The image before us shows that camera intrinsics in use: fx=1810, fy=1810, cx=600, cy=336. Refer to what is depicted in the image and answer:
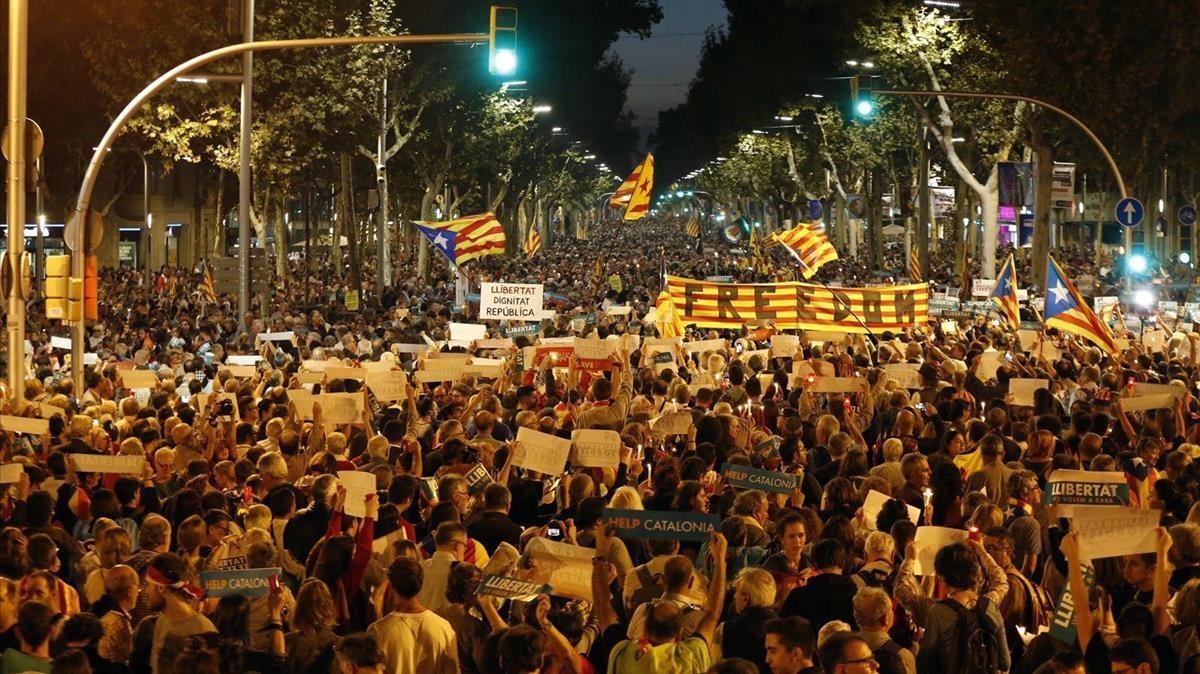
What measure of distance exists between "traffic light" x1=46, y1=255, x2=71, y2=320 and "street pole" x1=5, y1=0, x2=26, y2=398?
850mm

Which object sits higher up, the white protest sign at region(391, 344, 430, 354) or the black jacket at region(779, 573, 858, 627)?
the white protest sign at region(391, 344, 430, 354)

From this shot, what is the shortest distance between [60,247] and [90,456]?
198 ft

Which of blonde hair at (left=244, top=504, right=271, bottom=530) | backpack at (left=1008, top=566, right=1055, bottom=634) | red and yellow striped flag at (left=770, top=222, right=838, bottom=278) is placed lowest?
backpack at (left=1008, top=566, right=1055, bottom=634)

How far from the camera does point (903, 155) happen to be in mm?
73000

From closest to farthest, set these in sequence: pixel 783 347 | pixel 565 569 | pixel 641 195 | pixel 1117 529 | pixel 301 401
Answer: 1. pixel 1117 529
2. pixel 565 569
3. pixel 301 401
4. pixel 783 347
5. pixel 641 195

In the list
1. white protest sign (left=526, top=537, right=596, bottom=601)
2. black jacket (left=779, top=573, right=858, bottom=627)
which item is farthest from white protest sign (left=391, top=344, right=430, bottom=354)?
black jacket (left=779, top=573, right=858, bottom=627)

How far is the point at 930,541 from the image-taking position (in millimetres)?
8211

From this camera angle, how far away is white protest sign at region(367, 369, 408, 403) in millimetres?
15625

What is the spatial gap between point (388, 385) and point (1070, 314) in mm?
8797

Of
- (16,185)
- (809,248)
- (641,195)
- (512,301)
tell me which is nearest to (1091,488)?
(16,185)

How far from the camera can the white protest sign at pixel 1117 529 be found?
739cm

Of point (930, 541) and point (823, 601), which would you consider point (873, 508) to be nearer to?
point (930, 541)

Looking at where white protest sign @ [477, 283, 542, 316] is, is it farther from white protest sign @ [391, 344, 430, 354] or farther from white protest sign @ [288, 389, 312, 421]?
white protest sign @ [288, 389, 312, 421]

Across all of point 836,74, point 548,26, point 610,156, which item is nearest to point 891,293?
point 836,74
